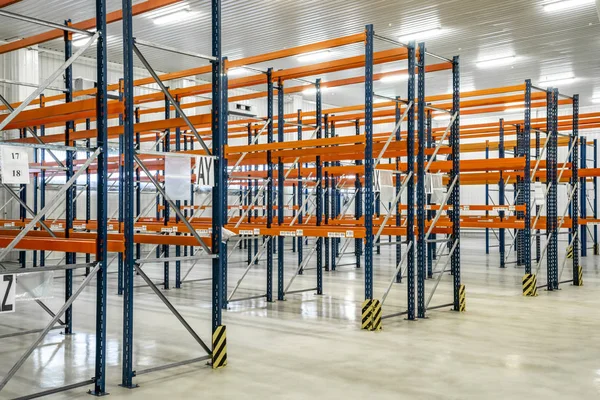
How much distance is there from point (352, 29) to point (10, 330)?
12.2 meters

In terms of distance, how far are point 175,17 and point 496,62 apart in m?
10.9

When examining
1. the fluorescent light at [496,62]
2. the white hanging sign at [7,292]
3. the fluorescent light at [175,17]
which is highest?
the fluorescent light at [175,17]

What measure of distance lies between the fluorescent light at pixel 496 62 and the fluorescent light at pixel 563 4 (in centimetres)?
492

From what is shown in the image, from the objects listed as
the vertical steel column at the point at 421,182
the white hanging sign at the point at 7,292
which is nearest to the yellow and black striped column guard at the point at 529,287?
the vertical steel column at the point at 421,182

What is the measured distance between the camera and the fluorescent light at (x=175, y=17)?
15484 millimetres

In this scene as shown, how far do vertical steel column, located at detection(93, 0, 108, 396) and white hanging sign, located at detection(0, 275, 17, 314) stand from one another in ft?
2.40

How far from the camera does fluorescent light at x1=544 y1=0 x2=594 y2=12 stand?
47.2ft

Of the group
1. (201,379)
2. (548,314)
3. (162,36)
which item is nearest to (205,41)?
(162,36)

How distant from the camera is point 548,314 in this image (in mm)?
9984

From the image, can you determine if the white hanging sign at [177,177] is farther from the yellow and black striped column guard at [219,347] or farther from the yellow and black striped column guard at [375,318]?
the yellow and black striped column guard at [375,318]

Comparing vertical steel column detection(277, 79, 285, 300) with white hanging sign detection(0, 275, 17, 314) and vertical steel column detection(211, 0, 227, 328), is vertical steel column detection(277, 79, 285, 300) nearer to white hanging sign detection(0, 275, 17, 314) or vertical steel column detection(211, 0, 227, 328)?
vertical steel column detection(211, 0, 227, 328)

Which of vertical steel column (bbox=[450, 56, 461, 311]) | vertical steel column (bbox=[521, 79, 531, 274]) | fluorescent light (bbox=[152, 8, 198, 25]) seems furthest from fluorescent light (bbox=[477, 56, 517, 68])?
vertical steel column (bbox=[450, 56, 461, 311])

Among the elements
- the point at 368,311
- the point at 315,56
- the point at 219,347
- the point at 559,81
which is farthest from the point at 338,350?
the point at 559,81

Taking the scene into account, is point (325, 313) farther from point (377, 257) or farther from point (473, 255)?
point (473, 255)
